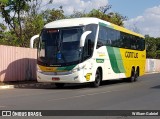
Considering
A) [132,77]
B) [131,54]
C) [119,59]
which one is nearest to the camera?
[119,59]

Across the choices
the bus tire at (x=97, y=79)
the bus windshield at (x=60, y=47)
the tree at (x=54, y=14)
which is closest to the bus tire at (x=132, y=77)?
the bus tire at (x=97, y=79)

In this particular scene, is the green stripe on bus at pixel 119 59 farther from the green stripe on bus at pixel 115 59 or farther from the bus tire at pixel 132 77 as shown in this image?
the bus tire at pixel 132 77

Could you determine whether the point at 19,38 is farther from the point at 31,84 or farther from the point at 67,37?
the point at 67,37

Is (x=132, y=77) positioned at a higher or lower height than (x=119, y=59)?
lower

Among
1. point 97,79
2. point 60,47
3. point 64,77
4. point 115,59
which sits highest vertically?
point 60,47

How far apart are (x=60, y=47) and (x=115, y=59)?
5.98m

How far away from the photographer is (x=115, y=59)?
26453 millimetres

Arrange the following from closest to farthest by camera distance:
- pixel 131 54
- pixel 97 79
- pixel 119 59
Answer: pixel 97 79 < pixel 119 59 < pixel 131 54

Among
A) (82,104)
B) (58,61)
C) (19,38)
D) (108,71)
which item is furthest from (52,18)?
(82,104)

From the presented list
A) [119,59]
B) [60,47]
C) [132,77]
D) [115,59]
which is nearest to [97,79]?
[60,47]

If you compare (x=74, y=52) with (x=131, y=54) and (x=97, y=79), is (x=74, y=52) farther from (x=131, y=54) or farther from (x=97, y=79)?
(x=131, y=54)

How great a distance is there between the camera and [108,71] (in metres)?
25.0

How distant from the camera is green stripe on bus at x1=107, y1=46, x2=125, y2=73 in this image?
2543cm

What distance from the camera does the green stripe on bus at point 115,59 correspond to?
2543 cm
